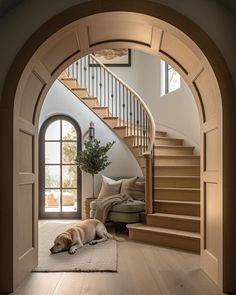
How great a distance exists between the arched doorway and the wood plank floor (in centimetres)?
13

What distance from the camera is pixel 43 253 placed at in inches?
164

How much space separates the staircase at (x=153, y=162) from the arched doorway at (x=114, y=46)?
49.6 inches

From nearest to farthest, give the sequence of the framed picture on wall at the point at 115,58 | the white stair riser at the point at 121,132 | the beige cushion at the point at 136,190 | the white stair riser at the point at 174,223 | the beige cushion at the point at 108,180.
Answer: the white stair riser at the point at 174,223 → the beige cushion at the point at 136,190 → the beige cushion at the point at 108,180 → the white stair riser at the point at 121,132 → the framed picture on wall at the point at 115,58

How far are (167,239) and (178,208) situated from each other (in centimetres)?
62

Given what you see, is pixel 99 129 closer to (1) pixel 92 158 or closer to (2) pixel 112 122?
(2) pixel 112 122

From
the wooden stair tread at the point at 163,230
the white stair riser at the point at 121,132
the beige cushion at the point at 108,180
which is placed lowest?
the wooden stair tread at the point at 163,230

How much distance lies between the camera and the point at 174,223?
478cm

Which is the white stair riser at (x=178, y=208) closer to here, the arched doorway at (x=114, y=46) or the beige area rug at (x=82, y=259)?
the beige area rug at (x=82, y=259)

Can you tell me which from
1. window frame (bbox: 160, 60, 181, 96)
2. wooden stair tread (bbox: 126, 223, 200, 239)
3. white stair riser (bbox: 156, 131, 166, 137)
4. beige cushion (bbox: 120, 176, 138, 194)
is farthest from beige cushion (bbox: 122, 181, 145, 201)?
window frame (bbox: 160, 60, 181, 96)

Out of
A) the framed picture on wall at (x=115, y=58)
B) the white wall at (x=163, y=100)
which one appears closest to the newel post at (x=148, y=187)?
the white wall at (x=163, y=100)

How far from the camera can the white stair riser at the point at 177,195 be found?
515cm

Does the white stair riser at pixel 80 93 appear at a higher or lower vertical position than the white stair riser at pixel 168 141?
higher

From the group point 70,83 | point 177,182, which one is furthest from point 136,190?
point 70,83

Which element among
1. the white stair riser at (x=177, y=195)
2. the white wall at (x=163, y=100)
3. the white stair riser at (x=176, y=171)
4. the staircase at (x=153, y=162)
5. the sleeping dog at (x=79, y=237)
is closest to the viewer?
the sleeping dog at (x=79, y=237)
